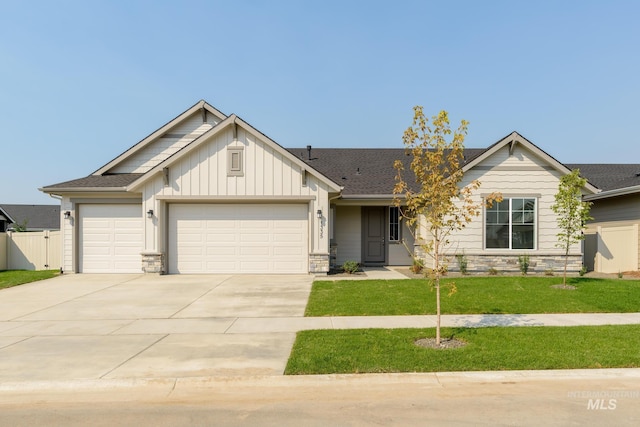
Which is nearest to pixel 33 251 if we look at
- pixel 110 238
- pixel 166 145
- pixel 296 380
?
pixel 110 238

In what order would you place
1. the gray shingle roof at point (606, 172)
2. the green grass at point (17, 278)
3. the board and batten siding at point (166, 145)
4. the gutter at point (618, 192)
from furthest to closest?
the gray shingle roof at point (606, 172) < the board and batten siding at point (166, 145) < the gutter at point (618, 192) < the green grass at point (17, 278)

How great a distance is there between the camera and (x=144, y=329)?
24.6 ft

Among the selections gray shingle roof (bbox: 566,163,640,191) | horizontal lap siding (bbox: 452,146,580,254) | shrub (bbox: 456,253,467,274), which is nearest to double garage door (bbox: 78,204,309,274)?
shrub (bbox: 456,253,467,274)

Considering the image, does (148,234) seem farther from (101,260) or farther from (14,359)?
(14,359)

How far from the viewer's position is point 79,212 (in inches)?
600

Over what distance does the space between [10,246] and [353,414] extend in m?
19.3

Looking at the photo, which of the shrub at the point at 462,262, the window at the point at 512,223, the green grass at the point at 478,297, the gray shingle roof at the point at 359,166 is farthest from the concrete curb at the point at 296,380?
the gray shingle roof at the point at 359,166

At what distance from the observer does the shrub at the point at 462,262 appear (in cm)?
1440

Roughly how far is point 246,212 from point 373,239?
233 inches

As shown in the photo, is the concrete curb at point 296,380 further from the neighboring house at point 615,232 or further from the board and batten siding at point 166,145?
the board and batten siding at point 166,145

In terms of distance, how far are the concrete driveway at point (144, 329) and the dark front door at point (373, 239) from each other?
5.41 meters

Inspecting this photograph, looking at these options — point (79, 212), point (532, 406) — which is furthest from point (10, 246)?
point (532, 406)

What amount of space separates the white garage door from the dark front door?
9147 millimetres

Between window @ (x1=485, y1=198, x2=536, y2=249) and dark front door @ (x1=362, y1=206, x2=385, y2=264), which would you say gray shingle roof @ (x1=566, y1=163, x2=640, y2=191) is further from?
dark front door @ (x1=362, y1=206, x2=385, y2=264)
